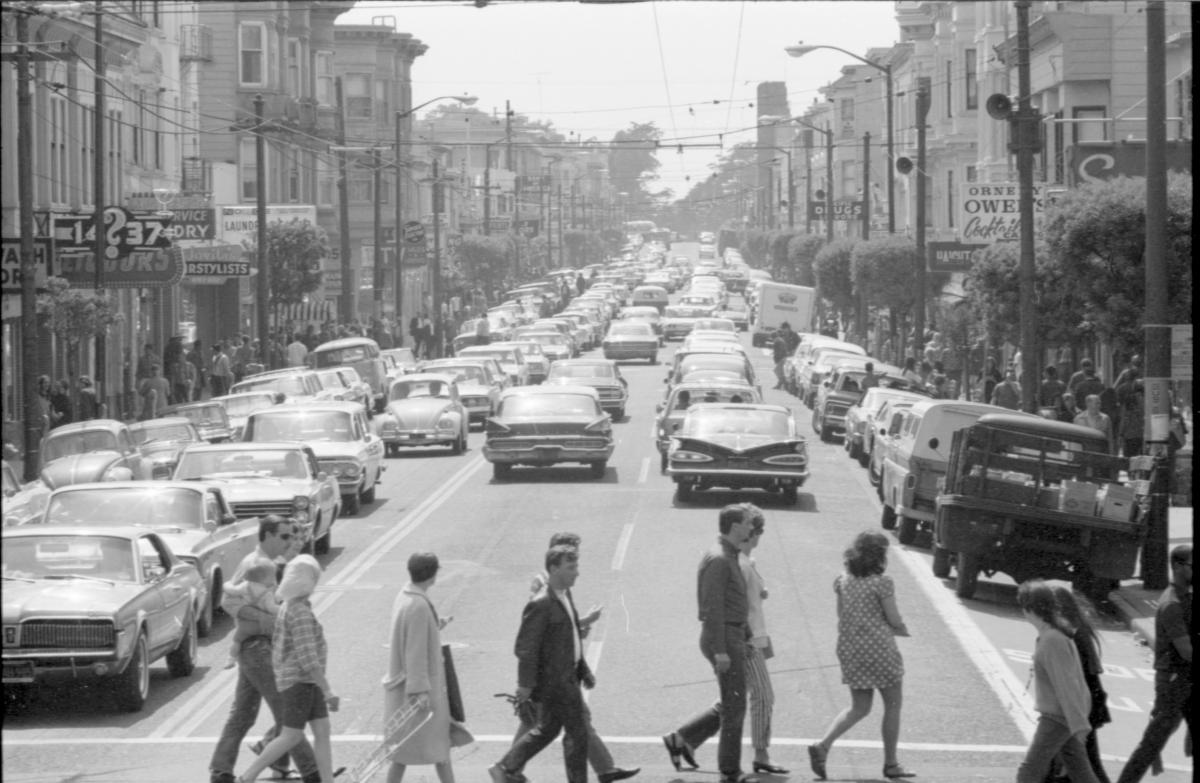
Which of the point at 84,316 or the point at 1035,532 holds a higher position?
the point at 84,316

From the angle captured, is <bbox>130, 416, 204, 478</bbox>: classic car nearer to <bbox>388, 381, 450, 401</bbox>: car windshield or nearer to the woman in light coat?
<bbox>388, 381, 450, 401</bbox>: car windshield

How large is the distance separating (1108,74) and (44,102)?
23.1 metres

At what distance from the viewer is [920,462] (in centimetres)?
2339

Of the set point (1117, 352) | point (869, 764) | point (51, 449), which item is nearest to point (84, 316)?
point (51, 449)

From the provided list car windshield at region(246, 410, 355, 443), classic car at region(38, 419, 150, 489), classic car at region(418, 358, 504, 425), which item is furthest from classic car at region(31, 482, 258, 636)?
classic car at region(418, 358, 504, 425)

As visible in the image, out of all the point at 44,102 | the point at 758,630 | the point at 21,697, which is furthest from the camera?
the point at 44,102

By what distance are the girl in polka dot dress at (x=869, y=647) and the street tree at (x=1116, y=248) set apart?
Answer: 47.9 ft

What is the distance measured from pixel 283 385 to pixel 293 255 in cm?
2066

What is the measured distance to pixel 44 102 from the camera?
136ft

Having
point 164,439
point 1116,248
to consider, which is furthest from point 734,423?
point 164,439

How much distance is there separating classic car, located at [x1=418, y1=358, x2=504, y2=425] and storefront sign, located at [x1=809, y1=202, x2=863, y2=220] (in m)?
31.8

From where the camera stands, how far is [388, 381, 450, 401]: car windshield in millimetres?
40812

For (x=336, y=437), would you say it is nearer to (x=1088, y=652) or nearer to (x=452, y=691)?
(x=452, y=691)

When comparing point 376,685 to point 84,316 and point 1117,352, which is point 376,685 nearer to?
point 1117,352
